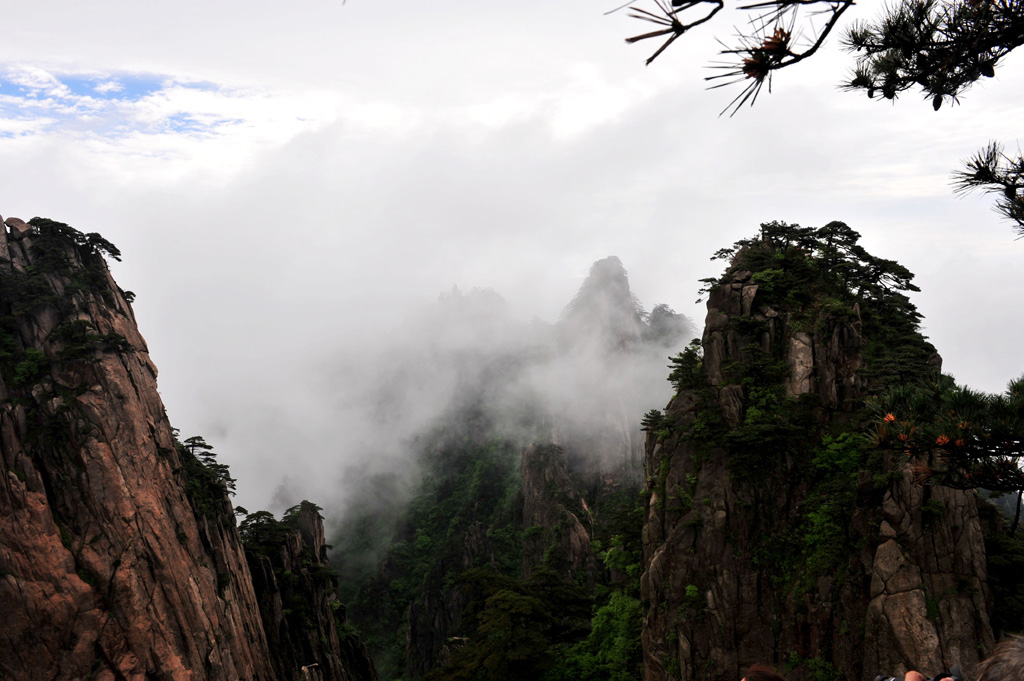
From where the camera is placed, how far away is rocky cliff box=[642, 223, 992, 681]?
2089 cm

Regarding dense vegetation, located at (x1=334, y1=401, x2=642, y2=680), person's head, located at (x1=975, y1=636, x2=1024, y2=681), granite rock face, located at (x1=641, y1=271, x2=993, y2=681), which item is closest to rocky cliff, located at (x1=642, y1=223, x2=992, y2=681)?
granite rock face, located at (x1=641, y1=271, x2=993, y2=681)

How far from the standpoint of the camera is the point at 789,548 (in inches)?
979

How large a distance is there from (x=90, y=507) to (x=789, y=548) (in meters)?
29.1

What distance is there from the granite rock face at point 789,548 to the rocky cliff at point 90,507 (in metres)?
21.0

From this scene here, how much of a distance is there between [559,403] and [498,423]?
10462mm

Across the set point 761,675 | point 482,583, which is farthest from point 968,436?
point 482,583

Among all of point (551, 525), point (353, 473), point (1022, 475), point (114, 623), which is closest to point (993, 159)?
point (1022, 475)

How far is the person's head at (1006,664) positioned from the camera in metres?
3.64

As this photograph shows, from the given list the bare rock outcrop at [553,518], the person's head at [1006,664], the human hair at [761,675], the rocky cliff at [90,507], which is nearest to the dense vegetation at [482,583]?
the bare rock outcrop at [553,518]

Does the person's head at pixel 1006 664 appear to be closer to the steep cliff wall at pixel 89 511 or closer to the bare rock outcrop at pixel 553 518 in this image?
the steep cliff wall at pixel 89 511

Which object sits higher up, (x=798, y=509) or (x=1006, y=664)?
(x=798, y=509)

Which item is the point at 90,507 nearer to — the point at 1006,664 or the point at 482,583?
the point at 482,583

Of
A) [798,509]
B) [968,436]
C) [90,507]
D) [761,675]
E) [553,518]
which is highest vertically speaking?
[553,518]

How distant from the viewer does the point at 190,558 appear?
33.4 meters
